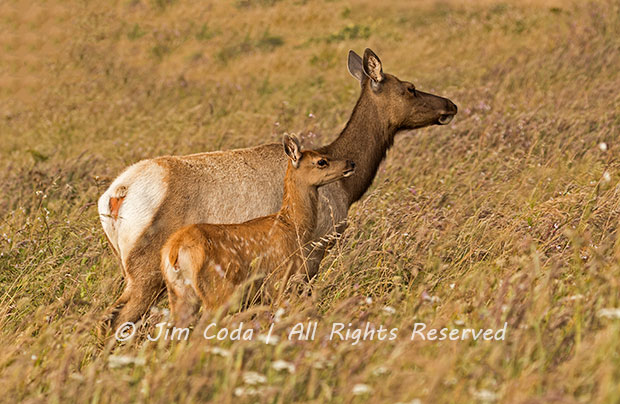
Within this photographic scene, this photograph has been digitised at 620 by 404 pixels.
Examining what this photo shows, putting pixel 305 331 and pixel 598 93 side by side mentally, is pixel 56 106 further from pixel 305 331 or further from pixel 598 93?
pixel 305 331

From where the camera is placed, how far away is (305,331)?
3.71 m

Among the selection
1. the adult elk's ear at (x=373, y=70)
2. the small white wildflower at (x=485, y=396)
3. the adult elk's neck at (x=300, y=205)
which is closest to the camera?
the small white wildflower at (x=485, y=396)

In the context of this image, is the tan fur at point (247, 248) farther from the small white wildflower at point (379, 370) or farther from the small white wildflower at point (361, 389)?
the small white wildflower at point (361, 389)

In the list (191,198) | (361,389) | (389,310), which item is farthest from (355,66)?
(361,389)

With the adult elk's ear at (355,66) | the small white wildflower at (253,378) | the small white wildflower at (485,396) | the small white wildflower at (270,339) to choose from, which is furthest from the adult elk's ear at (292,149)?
the small white wildflower at (485,396)

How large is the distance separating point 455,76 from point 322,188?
9.10 metres

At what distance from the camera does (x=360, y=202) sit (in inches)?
264

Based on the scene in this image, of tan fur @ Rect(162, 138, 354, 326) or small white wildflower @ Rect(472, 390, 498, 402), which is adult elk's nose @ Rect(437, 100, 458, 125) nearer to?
tan fur @ Rect(162, 138, 354, 326)

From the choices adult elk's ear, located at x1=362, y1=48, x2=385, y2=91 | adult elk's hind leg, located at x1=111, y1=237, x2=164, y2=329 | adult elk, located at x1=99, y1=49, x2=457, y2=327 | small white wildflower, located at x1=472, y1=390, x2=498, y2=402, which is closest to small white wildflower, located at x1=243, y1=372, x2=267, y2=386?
small white wildflower, located at x1=472, y1=390, x2=498, y2=402

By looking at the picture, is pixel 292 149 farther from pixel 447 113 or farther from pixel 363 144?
pixel 447 113

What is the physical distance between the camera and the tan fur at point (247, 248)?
4.41 m

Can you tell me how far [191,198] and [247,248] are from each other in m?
0.78

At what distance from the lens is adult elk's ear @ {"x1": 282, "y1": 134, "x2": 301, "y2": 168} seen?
5.45 m

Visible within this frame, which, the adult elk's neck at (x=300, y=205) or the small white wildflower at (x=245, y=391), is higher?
the small white wildflower at (x=245, y=391)
